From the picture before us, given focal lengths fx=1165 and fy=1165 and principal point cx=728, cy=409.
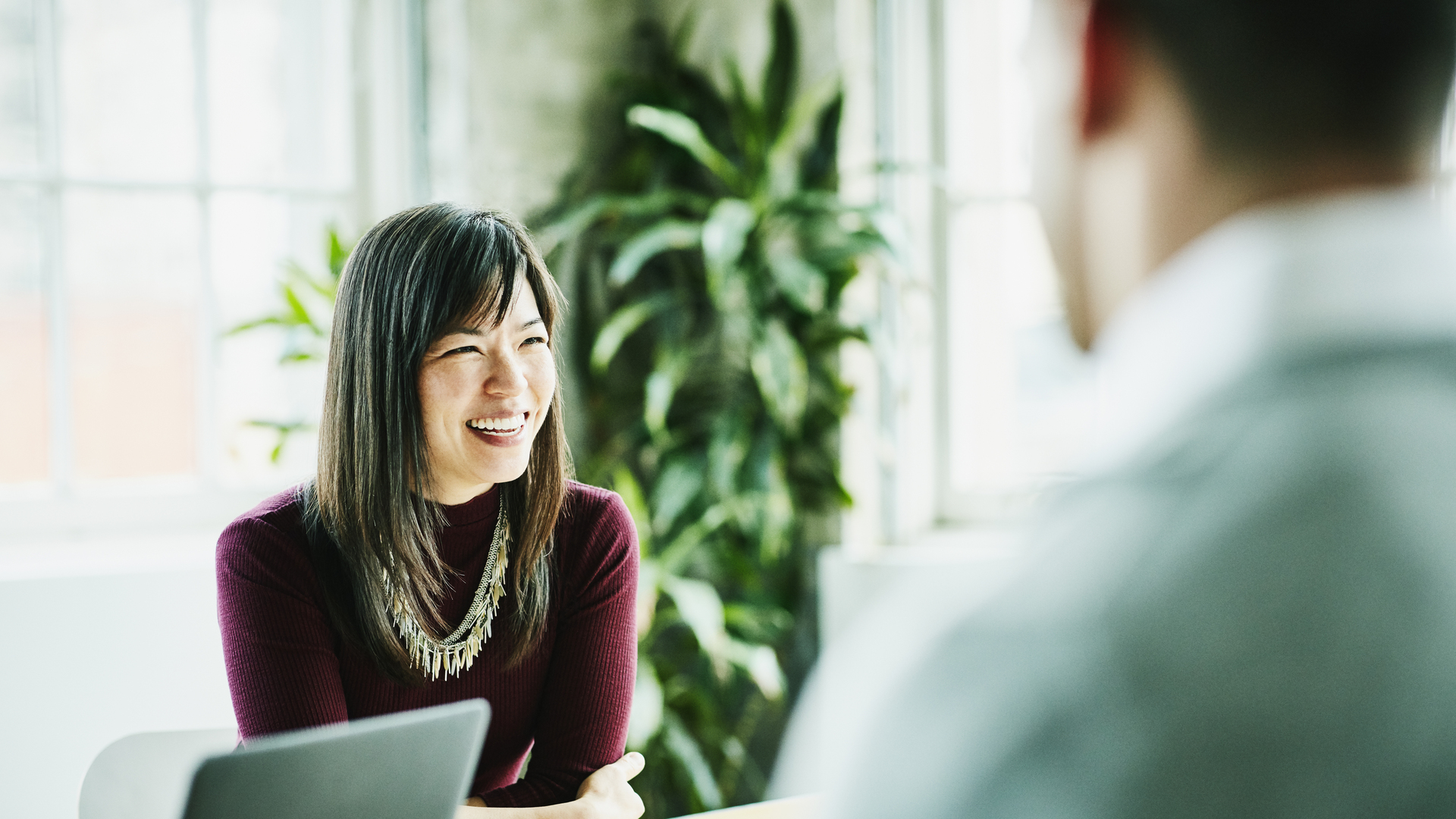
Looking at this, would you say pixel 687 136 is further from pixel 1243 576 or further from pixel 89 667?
pixel 1243 576

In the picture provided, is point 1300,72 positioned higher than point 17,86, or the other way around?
point 17,86

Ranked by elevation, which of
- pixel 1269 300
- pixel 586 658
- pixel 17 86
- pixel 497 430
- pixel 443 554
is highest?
pixel 17 86

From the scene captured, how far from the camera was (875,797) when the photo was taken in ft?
0.68

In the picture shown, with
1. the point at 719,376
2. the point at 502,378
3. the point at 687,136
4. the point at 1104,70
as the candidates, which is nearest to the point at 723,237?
the point at 687,136

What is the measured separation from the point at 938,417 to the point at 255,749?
92.7 inches

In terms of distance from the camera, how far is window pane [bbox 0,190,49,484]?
2.63m

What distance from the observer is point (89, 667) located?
7.04ft

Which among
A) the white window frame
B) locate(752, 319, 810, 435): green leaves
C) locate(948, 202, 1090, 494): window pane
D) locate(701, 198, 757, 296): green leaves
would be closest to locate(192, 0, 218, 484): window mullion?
the white window frame

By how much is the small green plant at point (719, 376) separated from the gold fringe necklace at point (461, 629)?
1.08 metres

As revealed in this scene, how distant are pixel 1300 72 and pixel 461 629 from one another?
138 centimetres

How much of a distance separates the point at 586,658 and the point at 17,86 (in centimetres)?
207

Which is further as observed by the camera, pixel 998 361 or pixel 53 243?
pixel 998 361

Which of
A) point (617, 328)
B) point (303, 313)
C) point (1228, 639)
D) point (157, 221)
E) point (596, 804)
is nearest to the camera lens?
point (1228, 639)

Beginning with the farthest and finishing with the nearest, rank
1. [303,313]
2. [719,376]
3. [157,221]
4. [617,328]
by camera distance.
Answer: [719,376] < [157,221] < [617,328] < [303,313]
